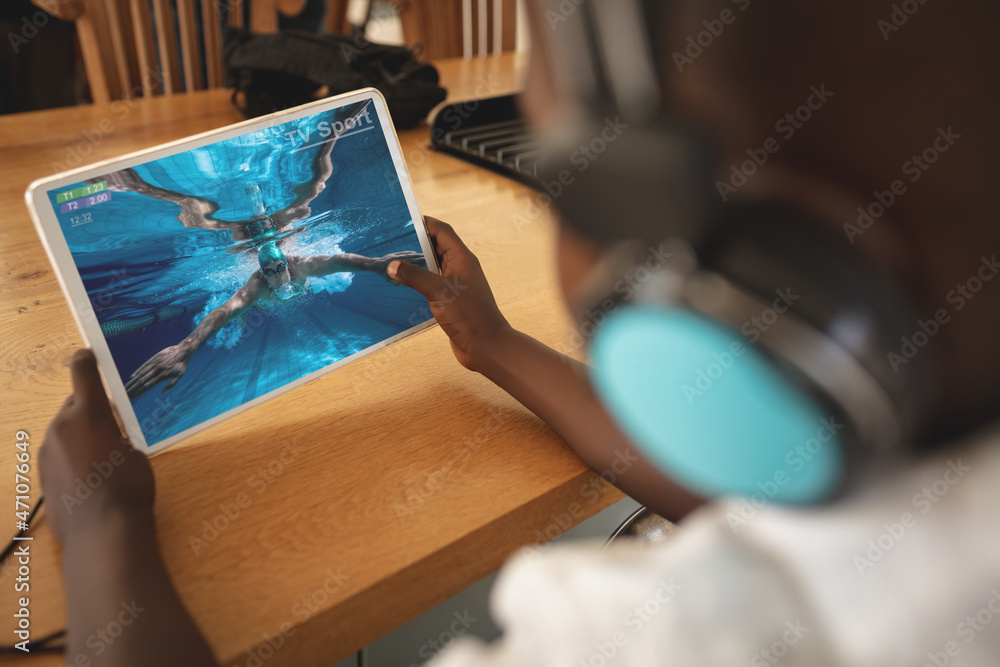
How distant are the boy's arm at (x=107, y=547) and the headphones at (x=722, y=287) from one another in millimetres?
351

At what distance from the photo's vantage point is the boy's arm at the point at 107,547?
1.42 feet

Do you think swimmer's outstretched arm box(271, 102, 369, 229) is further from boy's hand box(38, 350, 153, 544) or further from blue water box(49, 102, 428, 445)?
boy's hand box(38, 350, 153, 544)

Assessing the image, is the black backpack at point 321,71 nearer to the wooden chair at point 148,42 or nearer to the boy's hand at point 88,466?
the wooden chair at point 148,42

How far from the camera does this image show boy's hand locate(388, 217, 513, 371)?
0.70 m

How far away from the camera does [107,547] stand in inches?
18.8

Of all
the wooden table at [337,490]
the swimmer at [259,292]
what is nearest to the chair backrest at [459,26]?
the wooden table at [337,490]

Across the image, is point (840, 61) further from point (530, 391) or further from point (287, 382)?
point (287, 382)

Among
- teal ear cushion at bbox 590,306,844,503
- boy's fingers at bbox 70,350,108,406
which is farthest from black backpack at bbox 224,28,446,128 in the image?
teal ear cushion at bbox 590,306,844,503

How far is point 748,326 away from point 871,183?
2.9 inches

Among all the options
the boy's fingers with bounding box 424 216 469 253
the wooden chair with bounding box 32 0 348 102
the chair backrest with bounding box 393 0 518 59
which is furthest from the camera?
the chair backrest with bounding box 393 0 518 59

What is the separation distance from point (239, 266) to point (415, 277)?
0.55 feet

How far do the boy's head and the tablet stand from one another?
1.36 feet

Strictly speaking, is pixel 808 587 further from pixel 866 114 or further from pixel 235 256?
pixel 235 256

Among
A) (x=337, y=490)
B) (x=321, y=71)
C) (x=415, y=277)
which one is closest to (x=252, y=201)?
(x=415, y=277)
